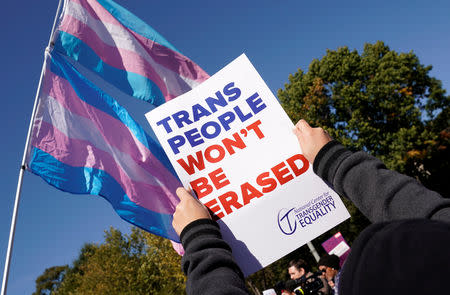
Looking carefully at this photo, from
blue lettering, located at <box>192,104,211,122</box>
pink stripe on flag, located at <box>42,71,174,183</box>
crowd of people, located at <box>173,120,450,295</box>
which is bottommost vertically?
crowd of people, located at <box>173,120,450,295</box>

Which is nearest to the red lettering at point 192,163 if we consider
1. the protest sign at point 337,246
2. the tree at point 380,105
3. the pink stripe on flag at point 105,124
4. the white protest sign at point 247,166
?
the white protest sign at point 247,166

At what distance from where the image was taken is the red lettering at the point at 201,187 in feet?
7.31

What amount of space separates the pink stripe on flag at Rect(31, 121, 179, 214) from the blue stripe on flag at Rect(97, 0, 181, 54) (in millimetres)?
1455

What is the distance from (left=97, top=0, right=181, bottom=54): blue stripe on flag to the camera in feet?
12.5

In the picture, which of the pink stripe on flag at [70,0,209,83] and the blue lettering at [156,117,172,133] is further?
the pink stripe on flag at [70,0,209,83]

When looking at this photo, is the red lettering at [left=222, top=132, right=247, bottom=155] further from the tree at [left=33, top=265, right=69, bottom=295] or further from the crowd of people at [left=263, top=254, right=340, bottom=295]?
the tree at [left=33, top=265, right=69, bottom=295]

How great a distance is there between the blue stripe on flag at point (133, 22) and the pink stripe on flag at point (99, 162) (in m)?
1.46

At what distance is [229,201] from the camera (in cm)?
221

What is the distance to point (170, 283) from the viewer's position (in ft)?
74.4

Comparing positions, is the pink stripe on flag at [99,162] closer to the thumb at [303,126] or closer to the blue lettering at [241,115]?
→ the blue lettering at [241,115]

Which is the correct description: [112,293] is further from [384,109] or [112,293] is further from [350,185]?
[350,185]

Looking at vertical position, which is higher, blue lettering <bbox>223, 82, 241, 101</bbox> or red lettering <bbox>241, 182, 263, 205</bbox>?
blue lettering <bbox>223, 82, 241, 101</bbox>

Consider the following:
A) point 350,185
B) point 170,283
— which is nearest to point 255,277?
point 170,283

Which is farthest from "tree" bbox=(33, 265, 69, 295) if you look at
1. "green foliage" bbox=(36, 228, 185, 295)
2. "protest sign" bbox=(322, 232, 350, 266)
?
"protest sign" bbox=(322, 232, 350, 266)
